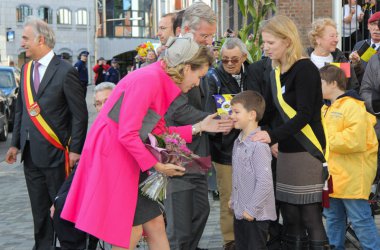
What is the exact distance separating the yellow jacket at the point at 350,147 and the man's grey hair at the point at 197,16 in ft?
3.92

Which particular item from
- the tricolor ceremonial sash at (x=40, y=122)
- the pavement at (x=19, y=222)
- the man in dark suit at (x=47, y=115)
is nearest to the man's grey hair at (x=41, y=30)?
the man in dark suit at (x=47, y=115)

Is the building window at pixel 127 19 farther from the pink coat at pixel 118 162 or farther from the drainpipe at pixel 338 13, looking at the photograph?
the pink coat at pixel 118 162

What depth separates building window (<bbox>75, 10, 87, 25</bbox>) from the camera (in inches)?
2822

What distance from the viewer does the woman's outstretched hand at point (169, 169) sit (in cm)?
446

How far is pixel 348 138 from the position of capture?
5762 mm

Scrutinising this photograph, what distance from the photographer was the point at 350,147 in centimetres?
579

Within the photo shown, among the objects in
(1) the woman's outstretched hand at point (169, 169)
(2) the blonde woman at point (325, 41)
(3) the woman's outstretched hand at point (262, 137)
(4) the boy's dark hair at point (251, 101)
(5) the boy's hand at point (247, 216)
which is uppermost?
(2) the blonde woman at point (325, 41)

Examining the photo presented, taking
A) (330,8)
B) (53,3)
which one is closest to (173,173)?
(330,8)

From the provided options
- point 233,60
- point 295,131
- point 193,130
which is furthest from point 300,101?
point 233,60

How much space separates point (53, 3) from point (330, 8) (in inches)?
2313

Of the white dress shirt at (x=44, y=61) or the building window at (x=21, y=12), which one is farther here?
the building window at (x=21, y=12)

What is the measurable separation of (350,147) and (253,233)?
105cm

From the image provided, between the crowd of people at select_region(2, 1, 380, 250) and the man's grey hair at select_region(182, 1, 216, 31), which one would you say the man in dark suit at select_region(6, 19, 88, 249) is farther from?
the man's grey hair at select_region(182, 1, 216, 31)

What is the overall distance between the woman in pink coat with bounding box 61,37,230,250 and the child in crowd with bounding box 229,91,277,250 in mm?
862
